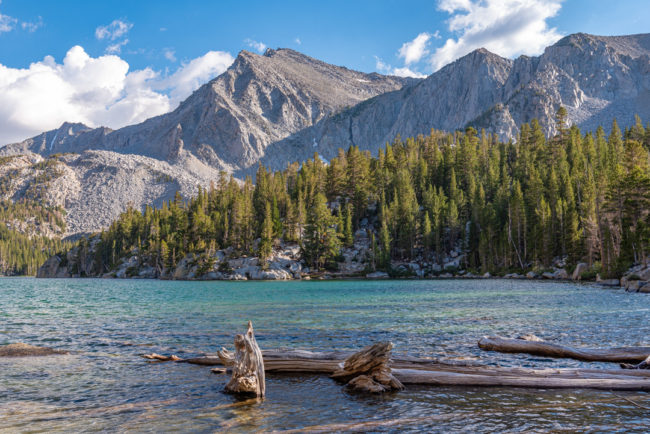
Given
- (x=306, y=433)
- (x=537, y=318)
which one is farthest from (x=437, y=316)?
(x=306, y=433)

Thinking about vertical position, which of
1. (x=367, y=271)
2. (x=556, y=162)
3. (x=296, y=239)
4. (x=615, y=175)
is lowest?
(x=367, y=271)

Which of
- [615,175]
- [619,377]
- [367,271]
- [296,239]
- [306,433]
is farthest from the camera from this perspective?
[296,239]

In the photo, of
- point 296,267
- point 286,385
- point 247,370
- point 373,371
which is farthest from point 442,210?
point 247,370

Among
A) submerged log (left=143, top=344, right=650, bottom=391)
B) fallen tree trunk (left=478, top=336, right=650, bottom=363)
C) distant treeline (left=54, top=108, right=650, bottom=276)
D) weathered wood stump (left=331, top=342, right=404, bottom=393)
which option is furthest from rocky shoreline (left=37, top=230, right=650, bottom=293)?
weathered wood stump (left=331, top=342, right=404, bottom=393)

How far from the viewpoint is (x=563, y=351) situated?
15906 mm

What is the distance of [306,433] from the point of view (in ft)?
29.3

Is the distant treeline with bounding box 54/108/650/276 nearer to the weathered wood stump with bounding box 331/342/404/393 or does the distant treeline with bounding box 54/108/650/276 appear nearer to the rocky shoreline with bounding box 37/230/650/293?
the rocky shoreline with bounding box 37/230/650/293

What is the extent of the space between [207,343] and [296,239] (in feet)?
334

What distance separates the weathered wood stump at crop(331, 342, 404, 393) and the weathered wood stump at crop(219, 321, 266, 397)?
2642mm

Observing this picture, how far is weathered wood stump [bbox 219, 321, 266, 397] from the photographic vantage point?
38.4 ft

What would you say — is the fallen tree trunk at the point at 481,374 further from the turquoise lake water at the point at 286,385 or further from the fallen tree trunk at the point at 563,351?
the fallen tree trunk at the point at 563,351

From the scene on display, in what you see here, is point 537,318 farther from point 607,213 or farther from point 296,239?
point 296,239

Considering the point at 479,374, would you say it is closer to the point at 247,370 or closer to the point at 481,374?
the point at 481,374

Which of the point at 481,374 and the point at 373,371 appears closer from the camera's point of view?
the point at 373,371
